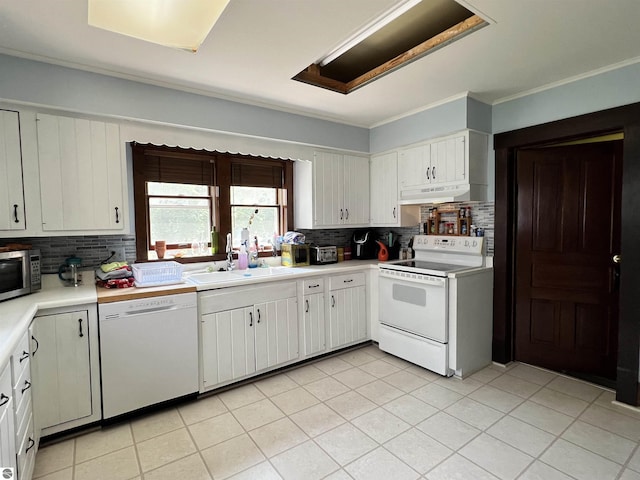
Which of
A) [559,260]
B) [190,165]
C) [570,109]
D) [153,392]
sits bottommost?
[153,392]

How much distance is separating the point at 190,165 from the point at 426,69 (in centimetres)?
216

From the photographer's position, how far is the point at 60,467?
1879 mm

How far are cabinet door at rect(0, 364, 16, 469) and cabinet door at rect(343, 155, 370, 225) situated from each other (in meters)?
3.02

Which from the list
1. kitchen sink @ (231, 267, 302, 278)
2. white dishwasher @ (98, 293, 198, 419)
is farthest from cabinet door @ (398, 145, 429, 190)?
white dishwasher @ (98, 293, 198, 419)

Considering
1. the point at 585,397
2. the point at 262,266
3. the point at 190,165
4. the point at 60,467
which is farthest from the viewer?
the point at 262,266

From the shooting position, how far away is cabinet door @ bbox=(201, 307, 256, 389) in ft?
8.48

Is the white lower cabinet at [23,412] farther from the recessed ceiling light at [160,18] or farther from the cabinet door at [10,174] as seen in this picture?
the recessed ceiling light at [160,18]

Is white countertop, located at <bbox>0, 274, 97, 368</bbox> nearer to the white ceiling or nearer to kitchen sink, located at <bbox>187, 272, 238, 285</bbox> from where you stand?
kitchen sink, located at <bbox>187, 272, 238, 285</bbox>

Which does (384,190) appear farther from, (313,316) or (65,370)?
(65,370)

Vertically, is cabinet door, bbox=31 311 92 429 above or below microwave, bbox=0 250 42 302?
below

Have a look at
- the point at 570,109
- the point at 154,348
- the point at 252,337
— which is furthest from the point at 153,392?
the point at 570,109

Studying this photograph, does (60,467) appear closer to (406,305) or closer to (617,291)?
(406,305)

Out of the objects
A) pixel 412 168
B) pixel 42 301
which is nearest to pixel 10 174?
pixel 42 301

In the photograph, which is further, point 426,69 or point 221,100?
point 221,100
